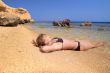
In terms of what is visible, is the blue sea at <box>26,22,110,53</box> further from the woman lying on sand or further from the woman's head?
the woman's head

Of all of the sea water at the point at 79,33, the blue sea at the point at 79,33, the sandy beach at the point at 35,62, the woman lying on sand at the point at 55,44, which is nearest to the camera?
the sandy beach at the point at 35,62

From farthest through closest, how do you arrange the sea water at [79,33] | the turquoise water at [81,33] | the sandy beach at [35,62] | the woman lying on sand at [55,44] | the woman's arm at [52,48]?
the turquoise water at [81,33]
the sea water at [79,33]
the woman lying on sand at [55,44]
the woman's arm at [52,48]
the sandy beach at [35,62]

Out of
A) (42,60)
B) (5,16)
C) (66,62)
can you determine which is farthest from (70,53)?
(5,16)

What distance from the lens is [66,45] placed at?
5.41 meters

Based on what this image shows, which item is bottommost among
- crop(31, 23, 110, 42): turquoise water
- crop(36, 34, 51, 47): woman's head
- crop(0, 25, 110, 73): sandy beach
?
crop(31, 23, 110, 42): turquoise water

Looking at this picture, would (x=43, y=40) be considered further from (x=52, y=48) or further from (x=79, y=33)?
(x=79, y=33)

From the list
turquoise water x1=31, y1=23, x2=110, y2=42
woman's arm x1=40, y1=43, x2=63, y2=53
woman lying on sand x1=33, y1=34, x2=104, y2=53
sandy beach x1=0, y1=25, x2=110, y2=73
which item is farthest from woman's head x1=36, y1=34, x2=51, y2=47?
turquoise water x1=31, y1=23, x2=110, y2=42

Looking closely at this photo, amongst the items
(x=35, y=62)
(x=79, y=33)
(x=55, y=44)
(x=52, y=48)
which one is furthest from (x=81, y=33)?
(x=35, y=62)

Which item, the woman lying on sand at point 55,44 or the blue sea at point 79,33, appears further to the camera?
the blue sea at point 79,33

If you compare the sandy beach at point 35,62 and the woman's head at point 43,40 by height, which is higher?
the woman's head at point 43,40

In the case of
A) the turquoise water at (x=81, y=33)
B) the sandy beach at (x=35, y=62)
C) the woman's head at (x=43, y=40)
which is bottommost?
the turquoise water at (x=81, y=33)

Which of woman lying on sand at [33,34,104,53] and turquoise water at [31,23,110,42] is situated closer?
woman lying on sand at [33,34,104,53]

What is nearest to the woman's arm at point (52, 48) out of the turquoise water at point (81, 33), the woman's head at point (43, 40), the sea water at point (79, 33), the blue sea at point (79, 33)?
the woman's head at point (43, 40)

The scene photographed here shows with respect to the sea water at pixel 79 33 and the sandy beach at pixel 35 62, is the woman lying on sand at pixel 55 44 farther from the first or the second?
the sea water at pixel 79 33
